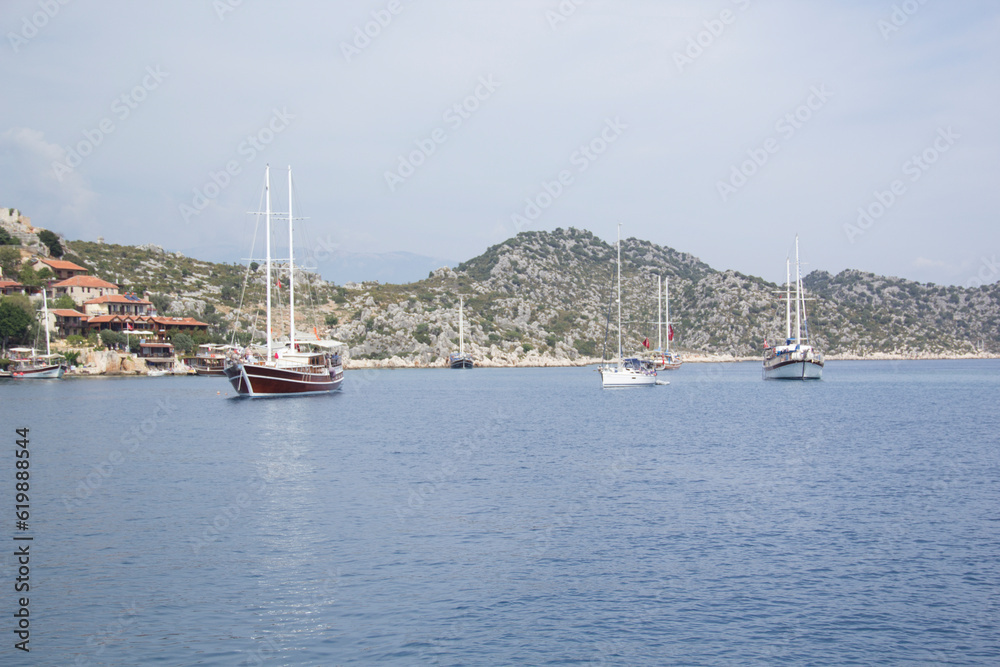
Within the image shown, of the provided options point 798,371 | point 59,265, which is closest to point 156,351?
point 59,265

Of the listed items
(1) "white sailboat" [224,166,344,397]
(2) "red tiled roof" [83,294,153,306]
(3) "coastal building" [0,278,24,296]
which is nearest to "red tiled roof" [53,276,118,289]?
(2) "red tiled roof" [83,294,153,306]

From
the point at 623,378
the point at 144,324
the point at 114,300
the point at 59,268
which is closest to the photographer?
the point at 623,378

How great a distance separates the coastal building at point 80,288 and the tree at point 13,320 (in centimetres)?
1444

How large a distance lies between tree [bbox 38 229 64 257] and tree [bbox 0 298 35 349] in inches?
1615

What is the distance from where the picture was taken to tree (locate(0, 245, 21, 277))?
120188 millimetres

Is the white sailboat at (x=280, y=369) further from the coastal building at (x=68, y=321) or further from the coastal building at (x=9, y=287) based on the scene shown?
the coastal building at (x=9, y=287)

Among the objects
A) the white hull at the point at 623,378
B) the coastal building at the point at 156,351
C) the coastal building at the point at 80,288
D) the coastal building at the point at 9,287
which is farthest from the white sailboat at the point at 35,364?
the white hull at the point at 623,378

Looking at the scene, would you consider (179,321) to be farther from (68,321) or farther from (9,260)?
(9,260)

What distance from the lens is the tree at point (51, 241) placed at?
139 metres

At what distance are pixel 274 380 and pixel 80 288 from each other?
7076 cm

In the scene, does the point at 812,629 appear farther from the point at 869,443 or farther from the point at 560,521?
the point at 869,443

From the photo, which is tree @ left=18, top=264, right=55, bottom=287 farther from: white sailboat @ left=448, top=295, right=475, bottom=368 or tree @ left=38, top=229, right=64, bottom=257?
white sailboat @ left=448, top=295, right=475, bottom=368

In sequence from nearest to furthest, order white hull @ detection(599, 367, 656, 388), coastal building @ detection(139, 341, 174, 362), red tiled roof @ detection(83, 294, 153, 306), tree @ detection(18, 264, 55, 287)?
white hull @ detection(599, 367, 656, 388), coastal building @ detection(139, 341, 174, 362), red tiled roof @ detection(83, 294, 153, 306), tree @ detection(18, 264, 55, 287)

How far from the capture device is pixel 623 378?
268ft
